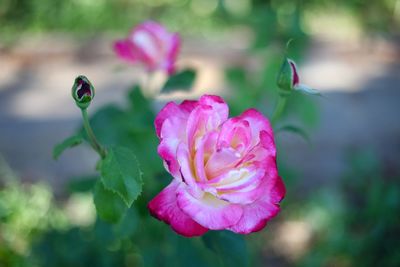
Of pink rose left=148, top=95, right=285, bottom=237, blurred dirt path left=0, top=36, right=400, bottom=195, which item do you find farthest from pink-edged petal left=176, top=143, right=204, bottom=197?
blurred dirt path left=0, top=36, right=400, bottom=195

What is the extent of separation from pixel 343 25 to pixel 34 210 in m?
1.84

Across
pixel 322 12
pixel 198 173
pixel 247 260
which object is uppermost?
pixel 198 173

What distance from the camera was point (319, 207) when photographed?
1499mm

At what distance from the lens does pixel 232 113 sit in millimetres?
759

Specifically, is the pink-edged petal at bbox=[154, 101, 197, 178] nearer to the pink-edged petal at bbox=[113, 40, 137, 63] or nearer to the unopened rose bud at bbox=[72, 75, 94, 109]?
the unopened rose bud at bbox=[72, 75, 94, 109]

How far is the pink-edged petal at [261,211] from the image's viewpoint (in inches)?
18.2

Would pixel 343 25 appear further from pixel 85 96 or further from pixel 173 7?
pixel 85 96

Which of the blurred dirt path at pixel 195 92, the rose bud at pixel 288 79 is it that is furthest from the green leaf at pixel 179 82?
the blurred dirt path at pixel 195 92

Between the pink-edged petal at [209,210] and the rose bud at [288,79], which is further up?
the rose bud at [288,79]

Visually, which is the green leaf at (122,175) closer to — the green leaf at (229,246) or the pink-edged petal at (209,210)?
the pink-edged petal at (209,210)

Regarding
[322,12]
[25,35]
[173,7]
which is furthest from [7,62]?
[322,12]

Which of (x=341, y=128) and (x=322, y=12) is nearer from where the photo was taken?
(x=341, y=128)

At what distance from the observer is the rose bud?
0.54 m

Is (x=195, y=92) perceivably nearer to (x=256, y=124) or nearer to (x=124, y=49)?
(x=124, y=49)
